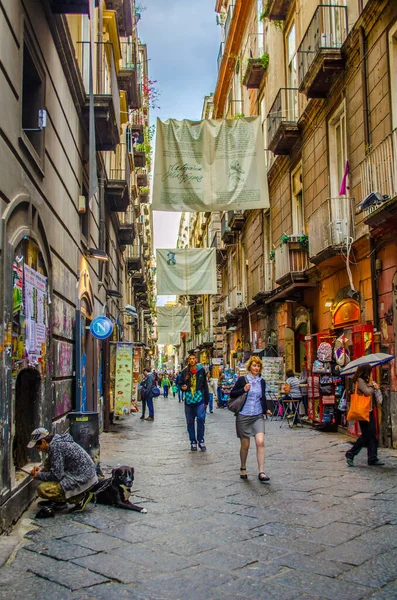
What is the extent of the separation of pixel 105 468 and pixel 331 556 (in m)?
5.16


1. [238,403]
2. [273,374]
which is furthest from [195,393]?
[273,374]

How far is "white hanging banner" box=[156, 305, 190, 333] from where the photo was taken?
4075cm

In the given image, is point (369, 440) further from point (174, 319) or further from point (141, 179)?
point (174, 319)

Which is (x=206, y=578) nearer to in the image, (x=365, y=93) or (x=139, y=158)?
(x=365, y=93)

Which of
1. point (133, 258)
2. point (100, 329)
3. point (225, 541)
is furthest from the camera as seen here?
point (133, 258)

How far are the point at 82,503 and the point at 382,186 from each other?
24.5ft

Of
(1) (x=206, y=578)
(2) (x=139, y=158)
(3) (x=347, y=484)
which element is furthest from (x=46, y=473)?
(2) (x=139, y=158)

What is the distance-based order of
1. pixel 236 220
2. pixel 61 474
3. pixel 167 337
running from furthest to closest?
pixel 167 337, pixel 236 220, pixel 61 474

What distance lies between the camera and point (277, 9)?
64.3 ft

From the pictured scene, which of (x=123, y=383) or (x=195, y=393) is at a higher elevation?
(x=123, y=383)

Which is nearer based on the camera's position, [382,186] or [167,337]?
[382,186]

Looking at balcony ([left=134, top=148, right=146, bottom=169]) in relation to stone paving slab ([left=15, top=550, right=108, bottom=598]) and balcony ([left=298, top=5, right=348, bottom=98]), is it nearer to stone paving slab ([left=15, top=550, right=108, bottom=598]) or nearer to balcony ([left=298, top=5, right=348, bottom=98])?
balcony ([left=298, top=5, right=348, bottom=98])

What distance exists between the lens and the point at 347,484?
26.0ft

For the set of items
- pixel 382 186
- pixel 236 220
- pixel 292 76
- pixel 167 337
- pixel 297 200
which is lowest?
pixel 167 337
